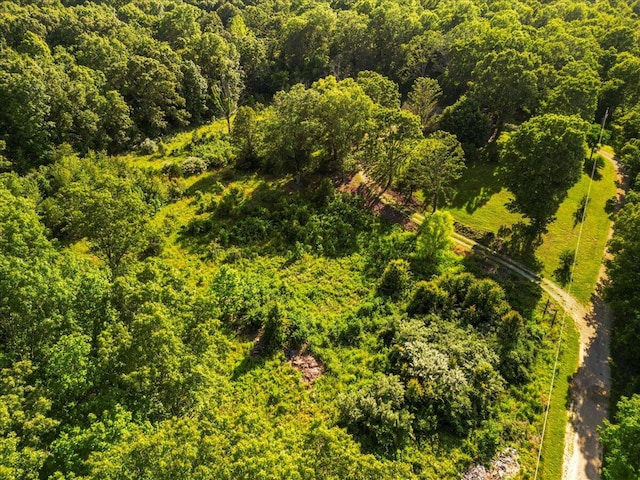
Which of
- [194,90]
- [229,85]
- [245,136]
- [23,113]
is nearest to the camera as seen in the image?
[23,113]

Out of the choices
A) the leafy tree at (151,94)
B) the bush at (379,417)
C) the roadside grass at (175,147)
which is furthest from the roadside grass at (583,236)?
the leafy tree at (151,94)

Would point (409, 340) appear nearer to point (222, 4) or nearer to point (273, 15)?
point (273, 15)

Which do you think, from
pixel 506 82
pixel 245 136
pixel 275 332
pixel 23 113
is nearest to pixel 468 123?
pixel 506 82

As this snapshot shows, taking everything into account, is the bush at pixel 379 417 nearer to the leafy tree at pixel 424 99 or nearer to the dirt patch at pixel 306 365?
the dirt patch at pixel 306 365

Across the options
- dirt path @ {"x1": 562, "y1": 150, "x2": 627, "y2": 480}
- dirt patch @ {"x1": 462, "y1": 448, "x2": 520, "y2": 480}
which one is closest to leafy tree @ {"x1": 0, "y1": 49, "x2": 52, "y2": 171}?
dirt patch @ {"x1": 462, "y1": 448, "x2": 520, "y2": 480}

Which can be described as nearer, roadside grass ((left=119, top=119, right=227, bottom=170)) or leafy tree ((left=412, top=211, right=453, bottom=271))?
leafy tree ((left=412, top=211, right=453, bottom=271))

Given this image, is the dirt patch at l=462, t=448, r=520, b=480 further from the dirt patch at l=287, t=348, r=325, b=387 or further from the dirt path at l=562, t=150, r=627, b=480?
the dirt patch at l=287, t=348, r=325, b=387

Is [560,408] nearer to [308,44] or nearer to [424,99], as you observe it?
[424,99]
